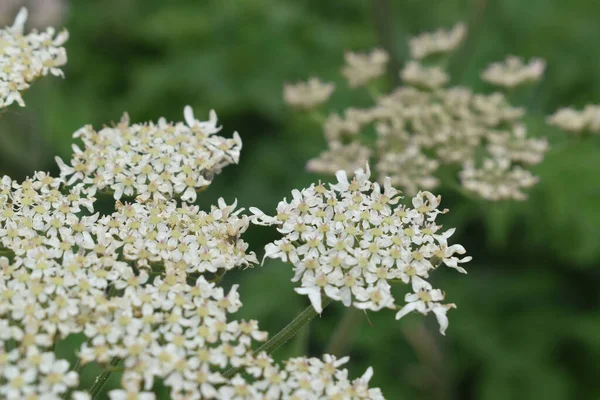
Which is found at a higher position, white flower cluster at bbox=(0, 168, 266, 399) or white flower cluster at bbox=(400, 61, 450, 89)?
white flower cluster at bbox=(400, 61, 450, 89)

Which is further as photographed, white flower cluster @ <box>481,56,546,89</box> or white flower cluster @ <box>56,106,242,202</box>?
white flower cluster @ <box>481,56,546,89</box>

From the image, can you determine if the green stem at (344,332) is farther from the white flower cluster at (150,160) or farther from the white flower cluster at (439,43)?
the white flower cluster at (439,43)

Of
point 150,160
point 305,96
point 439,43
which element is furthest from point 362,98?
point 150,160

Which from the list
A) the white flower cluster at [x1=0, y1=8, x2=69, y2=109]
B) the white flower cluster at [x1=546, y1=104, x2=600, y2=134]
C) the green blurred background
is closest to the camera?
the white flower cluster at [x1=0, y1=8, x2=69, y2=109]

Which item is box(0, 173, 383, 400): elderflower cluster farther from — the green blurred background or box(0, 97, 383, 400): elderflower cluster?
the green blurred background

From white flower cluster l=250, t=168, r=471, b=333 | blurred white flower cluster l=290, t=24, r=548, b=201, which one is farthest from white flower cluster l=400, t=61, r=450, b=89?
white flower cluster l=250, t=168, r=471, b=333

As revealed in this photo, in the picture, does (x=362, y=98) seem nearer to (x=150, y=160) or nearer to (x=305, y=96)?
(x=305, y=96)

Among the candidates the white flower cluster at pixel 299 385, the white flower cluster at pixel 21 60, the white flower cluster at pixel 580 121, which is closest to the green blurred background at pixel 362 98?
the white flower cluster at pixel 580 121
